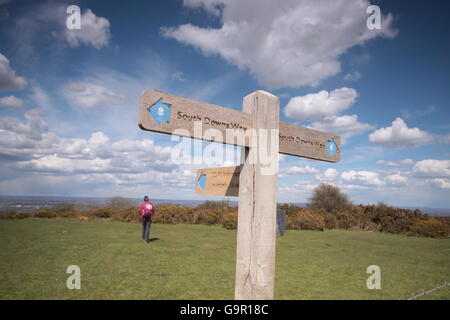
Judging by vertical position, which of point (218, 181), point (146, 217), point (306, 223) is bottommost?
point (306, 223)

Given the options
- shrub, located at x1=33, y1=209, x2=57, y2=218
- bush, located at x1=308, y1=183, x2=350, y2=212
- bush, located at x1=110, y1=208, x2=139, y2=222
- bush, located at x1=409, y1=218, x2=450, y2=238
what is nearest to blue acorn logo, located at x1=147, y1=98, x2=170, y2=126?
bush, located at x1=409, y1=218, x2=450, y2=238

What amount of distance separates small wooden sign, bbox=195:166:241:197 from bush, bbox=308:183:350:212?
19.3 metres

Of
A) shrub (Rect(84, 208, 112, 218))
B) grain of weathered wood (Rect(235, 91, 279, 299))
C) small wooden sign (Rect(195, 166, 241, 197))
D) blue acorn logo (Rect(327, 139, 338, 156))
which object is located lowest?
shrub (Rect(84, 208, 112, 218))

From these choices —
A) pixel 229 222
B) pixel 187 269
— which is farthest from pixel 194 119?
pixel 229 222

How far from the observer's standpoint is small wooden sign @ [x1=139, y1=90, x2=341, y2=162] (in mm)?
1922

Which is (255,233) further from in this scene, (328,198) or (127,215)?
(328,198)

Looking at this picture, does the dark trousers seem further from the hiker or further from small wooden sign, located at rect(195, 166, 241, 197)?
small wooden sign, located at rect(195, 166, 241, 197)

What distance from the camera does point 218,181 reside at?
9.80 feet

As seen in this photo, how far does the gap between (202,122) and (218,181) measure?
1.00m

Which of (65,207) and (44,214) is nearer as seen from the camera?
(44,214)

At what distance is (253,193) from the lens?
7.47 feet

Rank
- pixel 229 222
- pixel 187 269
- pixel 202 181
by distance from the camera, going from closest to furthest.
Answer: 1. pixel 202 181
2. pixel 187 269
3. pixel 229 222
